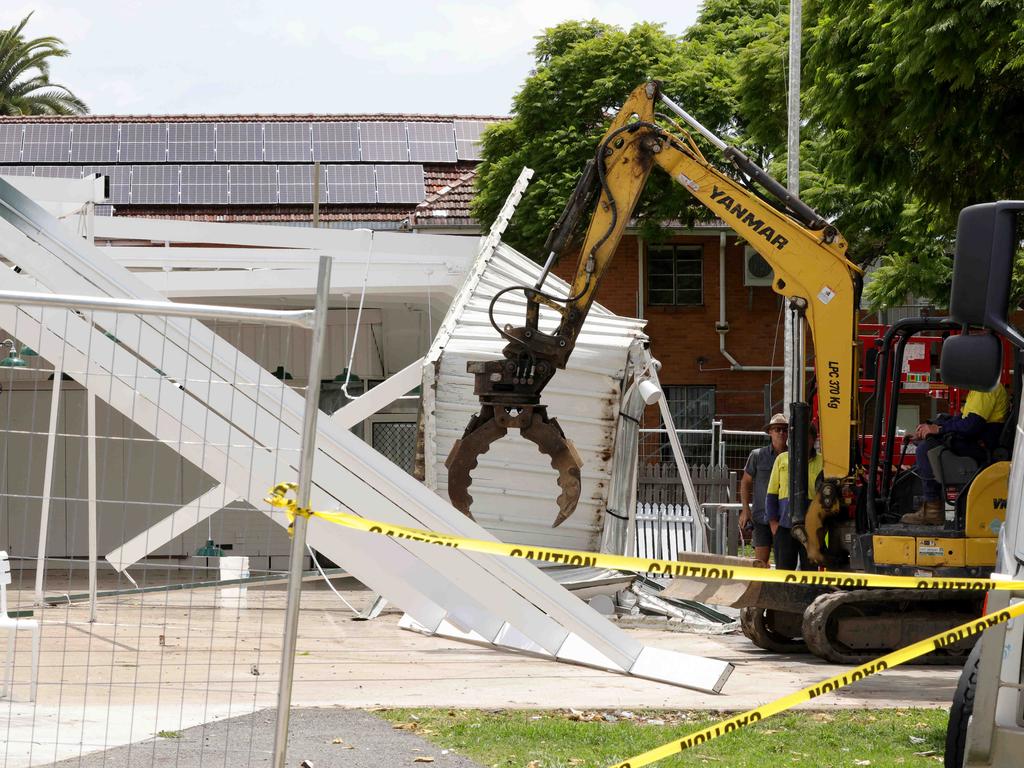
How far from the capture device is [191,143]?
34.6 meters

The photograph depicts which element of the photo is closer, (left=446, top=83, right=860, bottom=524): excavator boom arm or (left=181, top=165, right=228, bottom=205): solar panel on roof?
(left=446, top=83, right=860, bottom=524): excavator boom arm

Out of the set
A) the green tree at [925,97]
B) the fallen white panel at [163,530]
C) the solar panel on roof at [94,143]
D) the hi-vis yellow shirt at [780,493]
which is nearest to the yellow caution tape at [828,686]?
the hi-vis yellow shirt at [780,493]

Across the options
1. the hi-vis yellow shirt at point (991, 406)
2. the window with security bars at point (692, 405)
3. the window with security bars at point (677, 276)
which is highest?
the window with security bars at point (677, 276)

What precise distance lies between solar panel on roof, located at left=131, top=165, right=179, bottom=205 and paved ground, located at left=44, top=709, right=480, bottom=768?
25.9 meters

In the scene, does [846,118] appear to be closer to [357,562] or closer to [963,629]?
[357,562]

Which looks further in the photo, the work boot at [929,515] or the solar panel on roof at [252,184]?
the solar panel on roof at [252,184]

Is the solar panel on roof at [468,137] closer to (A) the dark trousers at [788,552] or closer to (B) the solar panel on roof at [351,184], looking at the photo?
(B) the solar panel on roof at [351,184]

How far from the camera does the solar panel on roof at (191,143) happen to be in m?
34.1

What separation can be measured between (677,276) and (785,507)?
67.9 feet

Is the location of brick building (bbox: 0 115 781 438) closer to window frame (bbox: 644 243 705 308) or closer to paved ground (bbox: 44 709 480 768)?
window frame (bbox: 644 243 705 308)

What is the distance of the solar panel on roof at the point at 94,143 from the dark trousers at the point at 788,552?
2521 cm

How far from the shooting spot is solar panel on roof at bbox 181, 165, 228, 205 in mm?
32500

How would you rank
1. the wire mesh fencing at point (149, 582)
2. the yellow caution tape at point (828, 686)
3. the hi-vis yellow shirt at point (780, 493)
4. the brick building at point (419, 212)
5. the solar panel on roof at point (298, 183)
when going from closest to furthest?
the yellow caution tape at point (828, 686), the wire mesh fencing at point (149, 582), the hi-vis yellow shirt at point (780, 493), the brick building at point (419, 212), the solar panel on roof at point (298, 183)

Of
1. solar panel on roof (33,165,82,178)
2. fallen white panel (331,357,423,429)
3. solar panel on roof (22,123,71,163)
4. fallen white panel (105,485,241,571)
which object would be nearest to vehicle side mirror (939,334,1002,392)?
fallen white panel (105,485,241,571)
